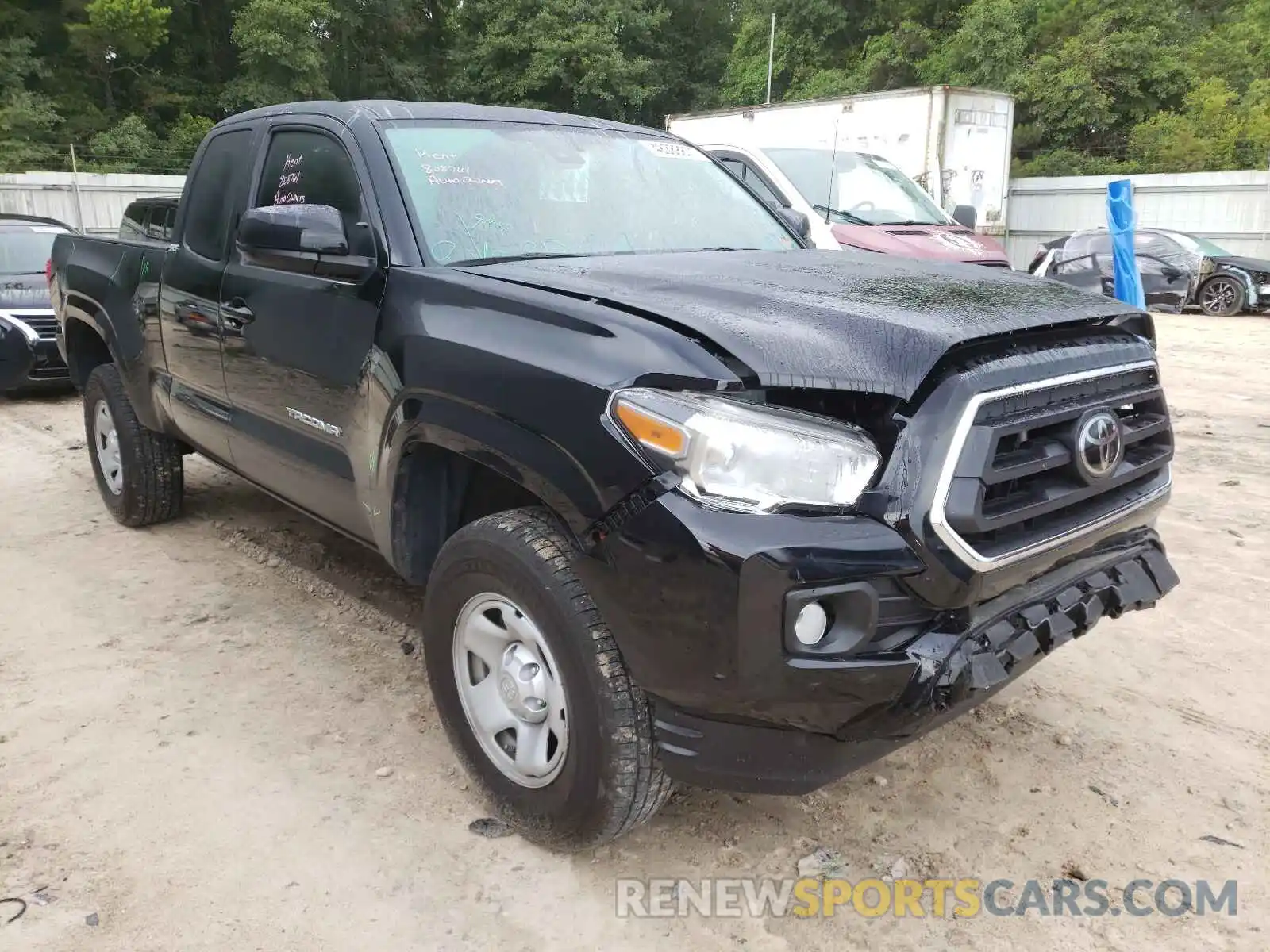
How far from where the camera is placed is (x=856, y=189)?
29.1ft

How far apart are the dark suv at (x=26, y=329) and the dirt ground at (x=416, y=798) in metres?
4.65

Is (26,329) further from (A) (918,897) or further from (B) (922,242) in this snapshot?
(A) (918,897)

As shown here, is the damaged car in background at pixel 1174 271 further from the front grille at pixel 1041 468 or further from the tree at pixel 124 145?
the tree at pixel 124 145

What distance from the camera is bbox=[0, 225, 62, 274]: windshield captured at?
28.8ft

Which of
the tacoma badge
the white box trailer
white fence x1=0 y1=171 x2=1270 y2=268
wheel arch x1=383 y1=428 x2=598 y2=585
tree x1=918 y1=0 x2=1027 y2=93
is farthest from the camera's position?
tree x1=918 y1=0 x2=1027 y2=93

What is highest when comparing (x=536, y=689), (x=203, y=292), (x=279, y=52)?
(x=279, y=52)

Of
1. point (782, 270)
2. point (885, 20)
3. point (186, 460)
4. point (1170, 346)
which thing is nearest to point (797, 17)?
point (885, 20)

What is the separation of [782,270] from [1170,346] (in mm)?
10144

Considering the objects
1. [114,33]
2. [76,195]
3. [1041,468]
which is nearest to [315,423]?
[1041,468]

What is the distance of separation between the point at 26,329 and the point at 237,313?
19.0 feet

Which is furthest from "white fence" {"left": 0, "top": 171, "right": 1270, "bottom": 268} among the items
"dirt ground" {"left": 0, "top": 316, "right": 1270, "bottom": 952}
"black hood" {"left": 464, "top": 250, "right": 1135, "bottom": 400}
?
"black hood" {"left": 464, "top": 250, "right": 1135, "bottom": 400}

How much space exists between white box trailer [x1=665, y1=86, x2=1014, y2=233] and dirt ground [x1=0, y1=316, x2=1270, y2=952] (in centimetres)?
894

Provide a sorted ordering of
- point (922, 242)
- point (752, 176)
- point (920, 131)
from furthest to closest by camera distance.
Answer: point (920, 131)
point (752, 176)
point (922, 242)

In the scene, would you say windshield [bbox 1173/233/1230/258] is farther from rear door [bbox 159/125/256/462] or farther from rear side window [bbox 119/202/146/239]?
rear door [bbox 159/125/256/462]
